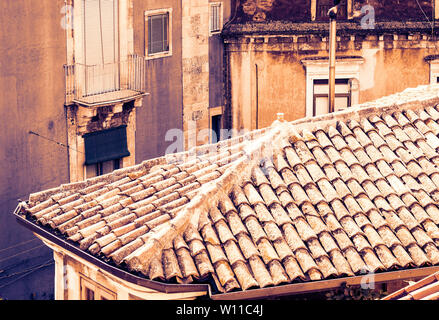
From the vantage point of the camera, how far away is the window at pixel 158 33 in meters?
21.9

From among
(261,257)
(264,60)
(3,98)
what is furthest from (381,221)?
(264,60)

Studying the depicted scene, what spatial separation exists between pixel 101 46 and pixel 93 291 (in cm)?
1136

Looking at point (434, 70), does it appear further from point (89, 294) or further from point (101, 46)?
point (89, 294)

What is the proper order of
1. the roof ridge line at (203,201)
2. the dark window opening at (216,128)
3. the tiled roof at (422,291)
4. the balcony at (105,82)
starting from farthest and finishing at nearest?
the dark window opening at (216,128) → the balcony at (105,82) → the roof ridge line at (203,201) → the tiled roof at (422,291)

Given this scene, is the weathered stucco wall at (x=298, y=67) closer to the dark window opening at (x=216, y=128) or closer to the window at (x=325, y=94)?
the window at (x=325, y=94)

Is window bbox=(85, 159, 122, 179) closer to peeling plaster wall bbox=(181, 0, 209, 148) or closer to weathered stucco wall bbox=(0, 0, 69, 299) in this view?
weathered stucco wall bbox=(0, 0, 69, 299)

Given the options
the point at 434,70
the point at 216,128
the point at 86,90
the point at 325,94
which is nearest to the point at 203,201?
the point at 86,90

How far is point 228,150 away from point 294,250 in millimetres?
2550

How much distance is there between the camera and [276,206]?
32.8 feet

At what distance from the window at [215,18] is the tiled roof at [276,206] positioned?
12.8 metres

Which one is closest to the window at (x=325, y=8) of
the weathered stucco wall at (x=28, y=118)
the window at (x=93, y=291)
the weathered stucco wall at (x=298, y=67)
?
the weathered stucco wall at (x=298, y=67)

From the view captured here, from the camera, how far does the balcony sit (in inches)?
757

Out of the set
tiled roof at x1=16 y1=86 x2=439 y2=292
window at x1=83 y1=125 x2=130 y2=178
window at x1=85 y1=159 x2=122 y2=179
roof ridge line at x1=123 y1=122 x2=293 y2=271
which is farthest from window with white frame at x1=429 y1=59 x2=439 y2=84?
roof ridge line at x1=123 y1=122 x2=293 y2=271

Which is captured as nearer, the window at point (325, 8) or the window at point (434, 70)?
the window at point (434, 70)
